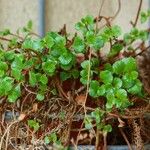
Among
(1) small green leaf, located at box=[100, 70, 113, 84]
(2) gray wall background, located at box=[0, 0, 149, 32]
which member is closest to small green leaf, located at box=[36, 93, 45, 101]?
(1) small green leaf, located at box=[100, 70, 113, 84]

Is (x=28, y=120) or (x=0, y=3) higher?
(x=0, y=3)

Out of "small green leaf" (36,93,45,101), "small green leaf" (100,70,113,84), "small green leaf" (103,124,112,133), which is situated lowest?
"small green leaf" (103,124,112,133)

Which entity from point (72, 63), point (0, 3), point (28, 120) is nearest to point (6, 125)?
point (28, 120)

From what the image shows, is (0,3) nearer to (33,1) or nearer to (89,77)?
(33,1)

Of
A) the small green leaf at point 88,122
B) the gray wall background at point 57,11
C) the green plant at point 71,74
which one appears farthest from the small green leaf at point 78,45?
the gray wall background at point 57,11

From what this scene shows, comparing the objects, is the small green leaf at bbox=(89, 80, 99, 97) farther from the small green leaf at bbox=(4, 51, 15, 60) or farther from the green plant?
the small green leaf at bbox=(4, 51, 15, 60)

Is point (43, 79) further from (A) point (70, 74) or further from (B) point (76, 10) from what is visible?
(B) point (76, 10)

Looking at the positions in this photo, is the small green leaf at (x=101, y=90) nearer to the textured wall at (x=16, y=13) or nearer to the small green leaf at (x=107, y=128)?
the small green leaf at (x=107, y=128)
